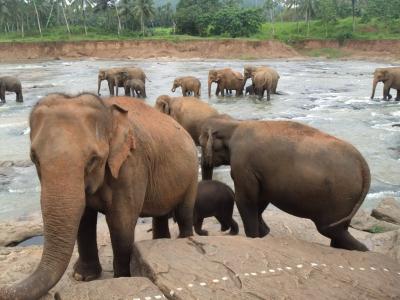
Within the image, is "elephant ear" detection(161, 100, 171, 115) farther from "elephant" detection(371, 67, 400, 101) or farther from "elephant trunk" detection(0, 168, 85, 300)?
"elephant" detection(371, 67, 400, 101)

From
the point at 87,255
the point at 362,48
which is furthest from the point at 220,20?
the point at 87,255

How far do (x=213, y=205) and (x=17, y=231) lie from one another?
8.41 ft

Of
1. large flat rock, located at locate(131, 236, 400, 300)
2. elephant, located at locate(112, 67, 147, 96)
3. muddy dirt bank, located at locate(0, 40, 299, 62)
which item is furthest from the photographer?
muddy dirt bank, located at locate(0, 40, 299, 62)

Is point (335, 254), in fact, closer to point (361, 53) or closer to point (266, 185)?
point (266, 185)

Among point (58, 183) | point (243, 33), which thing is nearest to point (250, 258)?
point (58, 183)

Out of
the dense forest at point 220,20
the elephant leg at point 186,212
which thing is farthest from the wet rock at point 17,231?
the dense forest at point 220,20

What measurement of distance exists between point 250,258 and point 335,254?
89 cm

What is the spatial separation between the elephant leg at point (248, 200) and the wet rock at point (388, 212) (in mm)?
2603

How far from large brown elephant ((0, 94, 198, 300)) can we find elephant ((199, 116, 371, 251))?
2.57 feet

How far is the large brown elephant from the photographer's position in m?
3.19

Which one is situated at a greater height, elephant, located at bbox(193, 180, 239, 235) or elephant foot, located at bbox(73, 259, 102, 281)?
elephant foot, located at bbox(73, 259, 102, 281)

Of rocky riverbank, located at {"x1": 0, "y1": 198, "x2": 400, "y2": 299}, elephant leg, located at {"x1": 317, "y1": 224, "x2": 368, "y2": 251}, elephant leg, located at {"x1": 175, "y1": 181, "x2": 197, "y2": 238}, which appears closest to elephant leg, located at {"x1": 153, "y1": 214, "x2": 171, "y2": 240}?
elephant leg, located at {"x1": 175, "y1": 181, "x2": 197, "y2": 238}

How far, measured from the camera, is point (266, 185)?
5.73m

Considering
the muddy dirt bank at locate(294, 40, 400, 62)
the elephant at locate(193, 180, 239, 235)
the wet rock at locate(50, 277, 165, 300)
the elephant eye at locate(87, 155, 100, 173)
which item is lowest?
the muddy dirt bank at locate(294, 40, 400, 62)
